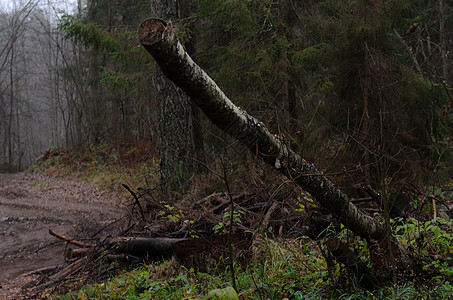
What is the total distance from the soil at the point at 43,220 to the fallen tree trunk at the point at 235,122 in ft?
13.6

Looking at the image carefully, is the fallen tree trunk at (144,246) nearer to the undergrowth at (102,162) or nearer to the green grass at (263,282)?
the green grass at (263,282)

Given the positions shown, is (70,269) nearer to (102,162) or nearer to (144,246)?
(144,246)

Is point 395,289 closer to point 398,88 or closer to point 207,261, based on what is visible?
point 207,261

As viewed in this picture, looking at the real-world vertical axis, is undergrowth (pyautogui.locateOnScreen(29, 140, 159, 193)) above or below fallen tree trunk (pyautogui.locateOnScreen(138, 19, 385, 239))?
below

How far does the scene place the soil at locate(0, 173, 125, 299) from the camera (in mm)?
6602

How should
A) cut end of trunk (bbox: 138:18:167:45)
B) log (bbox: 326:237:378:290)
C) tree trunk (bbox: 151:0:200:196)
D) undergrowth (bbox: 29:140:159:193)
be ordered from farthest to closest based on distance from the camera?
undergrowth (bbox: 29:140:159:193), tree trunk (bbox: 151:0:200:196), log (bbox: 326:237:378:290), cut end of trunk (bbox: 138:18:167:45)

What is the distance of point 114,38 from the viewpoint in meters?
9.81

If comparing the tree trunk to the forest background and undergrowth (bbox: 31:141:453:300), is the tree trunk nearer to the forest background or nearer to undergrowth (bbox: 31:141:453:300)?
the forest background

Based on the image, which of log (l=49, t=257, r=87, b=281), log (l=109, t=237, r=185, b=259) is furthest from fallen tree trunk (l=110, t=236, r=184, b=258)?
log (l=49, t=257, r=87, b=281)

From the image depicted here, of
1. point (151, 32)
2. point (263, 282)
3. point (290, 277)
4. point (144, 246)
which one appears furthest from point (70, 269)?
point (151, 32)

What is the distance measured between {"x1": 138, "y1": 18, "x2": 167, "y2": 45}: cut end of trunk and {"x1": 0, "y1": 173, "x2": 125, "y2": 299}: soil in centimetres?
478

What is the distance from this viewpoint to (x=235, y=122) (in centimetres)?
250

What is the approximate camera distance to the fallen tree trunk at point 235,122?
1.96m

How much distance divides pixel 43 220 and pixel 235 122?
29.1 ft
